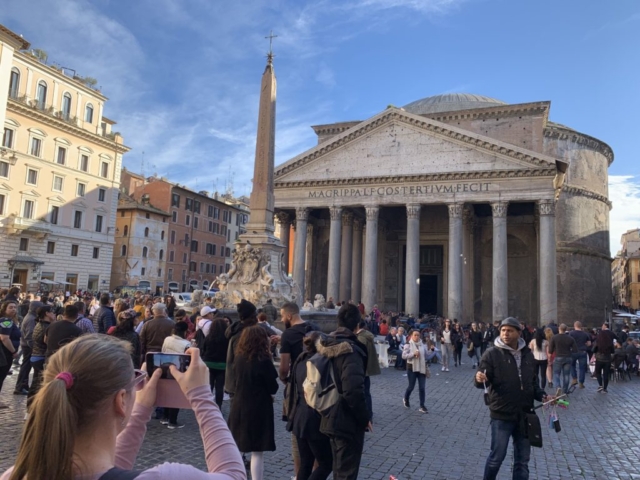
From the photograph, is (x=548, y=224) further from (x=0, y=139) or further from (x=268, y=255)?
(x=0, y=139)

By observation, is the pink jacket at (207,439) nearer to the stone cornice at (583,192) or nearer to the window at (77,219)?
the window at (77,219)

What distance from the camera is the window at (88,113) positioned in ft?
102

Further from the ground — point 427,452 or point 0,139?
point 0,139

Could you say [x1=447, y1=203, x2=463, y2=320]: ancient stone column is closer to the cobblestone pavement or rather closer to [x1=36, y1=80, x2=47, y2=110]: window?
the cobblestone pavement

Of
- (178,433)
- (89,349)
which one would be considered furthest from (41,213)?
(89,349)

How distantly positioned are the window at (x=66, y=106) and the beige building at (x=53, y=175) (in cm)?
6

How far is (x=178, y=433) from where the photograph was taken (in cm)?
576

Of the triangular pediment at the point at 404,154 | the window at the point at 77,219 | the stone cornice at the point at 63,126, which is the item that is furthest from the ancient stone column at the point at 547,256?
the window at the point at 77,219

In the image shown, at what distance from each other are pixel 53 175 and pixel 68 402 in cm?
3210

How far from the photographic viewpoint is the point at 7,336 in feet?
19.6

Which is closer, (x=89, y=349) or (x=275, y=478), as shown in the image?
(x=89, y=349)

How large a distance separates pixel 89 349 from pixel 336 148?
2785 centimetres

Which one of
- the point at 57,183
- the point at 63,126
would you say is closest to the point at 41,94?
the point at 63,126

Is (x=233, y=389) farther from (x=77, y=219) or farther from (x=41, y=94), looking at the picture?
(x=77, y=219)
